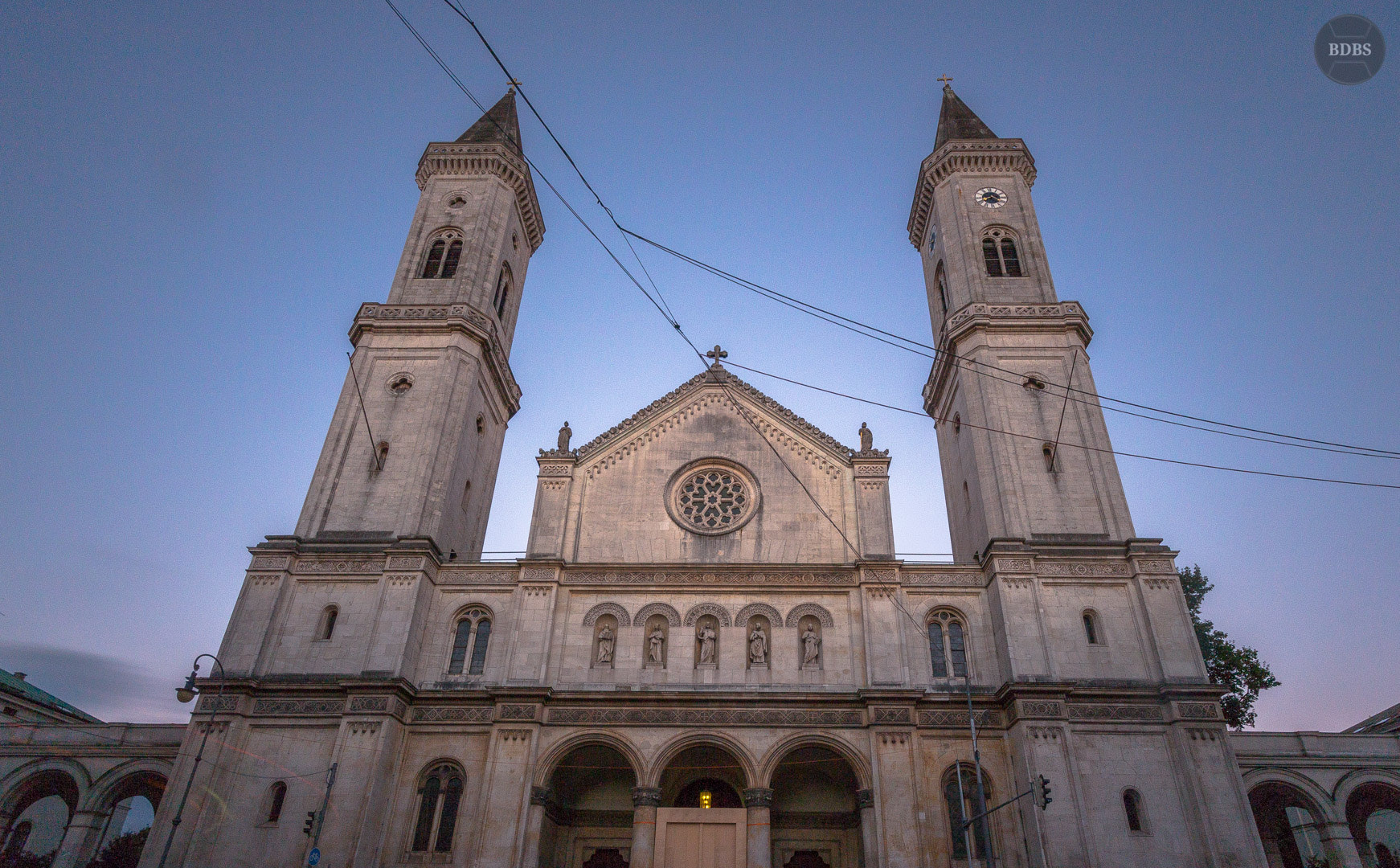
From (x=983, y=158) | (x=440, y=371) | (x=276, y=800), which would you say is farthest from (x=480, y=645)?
(x=983, y=158)

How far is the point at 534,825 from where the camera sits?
23.0 meters

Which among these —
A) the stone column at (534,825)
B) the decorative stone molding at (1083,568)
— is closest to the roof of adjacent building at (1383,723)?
the decorative stone molding at (1083,568)

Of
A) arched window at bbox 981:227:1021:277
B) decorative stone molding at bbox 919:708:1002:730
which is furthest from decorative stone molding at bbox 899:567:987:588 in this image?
arched window at bbox 981:227:1021:277

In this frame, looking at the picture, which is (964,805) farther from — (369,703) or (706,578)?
(369,703)

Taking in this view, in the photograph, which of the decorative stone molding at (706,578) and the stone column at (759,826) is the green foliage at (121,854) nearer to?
the decorative stone molding at (706,578)

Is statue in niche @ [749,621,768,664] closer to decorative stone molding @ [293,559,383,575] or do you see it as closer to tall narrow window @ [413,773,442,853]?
tall narrow window @ [413,773,442,853]

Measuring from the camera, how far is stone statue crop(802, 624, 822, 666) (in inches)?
1008

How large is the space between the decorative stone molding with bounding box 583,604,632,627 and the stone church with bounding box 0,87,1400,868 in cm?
11

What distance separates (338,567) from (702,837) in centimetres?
1443

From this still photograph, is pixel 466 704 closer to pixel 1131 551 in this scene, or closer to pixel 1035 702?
pixel 1035 702

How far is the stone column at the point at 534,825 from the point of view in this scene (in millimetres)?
22531

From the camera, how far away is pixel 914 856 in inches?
859

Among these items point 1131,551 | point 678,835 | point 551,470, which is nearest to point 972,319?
point 1131,551

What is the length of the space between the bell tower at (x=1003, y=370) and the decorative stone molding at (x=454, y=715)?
16764mm
